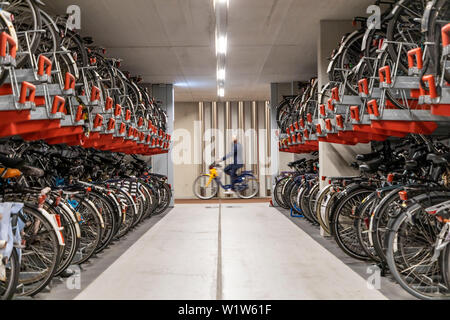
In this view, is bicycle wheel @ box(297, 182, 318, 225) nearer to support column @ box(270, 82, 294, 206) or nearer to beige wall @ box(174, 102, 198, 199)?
support column @ box(270, 82, 294, 206)

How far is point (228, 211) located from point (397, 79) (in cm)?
633

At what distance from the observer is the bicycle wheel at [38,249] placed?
10.4 ft

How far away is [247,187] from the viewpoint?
A: 41.3 feet

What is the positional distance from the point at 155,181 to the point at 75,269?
14.9 feet

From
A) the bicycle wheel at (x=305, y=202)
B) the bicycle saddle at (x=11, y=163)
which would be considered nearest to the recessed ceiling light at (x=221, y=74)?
the bicycle wheel at (x=305, y=202)

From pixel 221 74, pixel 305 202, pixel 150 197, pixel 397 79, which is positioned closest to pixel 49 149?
pixel 150 197

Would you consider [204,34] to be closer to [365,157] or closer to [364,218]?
[365,157]

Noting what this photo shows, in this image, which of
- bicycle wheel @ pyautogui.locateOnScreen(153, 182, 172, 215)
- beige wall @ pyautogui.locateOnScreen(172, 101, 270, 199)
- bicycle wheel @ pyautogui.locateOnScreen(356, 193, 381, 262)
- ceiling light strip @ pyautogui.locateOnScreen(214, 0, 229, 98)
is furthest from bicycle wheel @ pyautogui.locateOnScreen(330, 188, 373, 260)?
beige wall @ pyautogui.locateOnScreen(172, 101, 270, 199)

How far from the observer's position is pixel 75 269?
160 inches

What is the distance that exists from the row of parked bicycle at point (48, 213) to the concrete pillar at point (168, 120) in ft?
13.0

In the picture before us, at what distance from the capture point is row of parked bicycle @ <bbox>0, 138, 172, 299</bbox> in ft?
9.12

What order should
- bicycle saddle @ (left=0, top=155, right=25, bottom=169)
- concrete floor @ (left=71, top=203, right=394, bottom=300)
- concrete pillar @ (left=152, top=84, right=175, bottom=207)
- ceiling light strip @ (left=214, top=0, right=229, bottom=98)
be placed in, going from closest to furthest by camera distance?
bicycle saddle @ (left=0, top=155, right=25, bottom=169), concrete floor @ (left=71, top=203, right=394, bottom=300), ceiling light strip @ (left=214, top=0, right=229, bottom=98), concrete pillar @ (left=152, top=84, right=175, bottom=207)

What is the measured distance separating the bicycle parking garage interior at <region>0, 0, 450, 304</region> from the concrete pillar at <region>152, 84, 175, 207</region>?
119cm

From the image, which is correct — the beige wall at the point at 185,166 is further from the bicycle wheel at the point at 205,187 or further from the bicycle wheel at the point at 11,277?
the bicycle wheel at the point at 11,277
